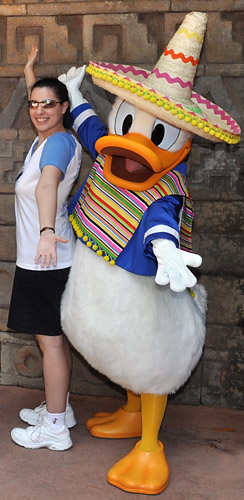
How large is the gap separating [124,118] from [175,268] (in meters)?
0.68

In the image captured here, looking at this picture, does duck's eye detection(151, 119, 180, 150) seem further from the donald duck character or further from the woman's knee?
the woman's knee

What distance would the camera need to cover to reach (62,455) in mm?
2555

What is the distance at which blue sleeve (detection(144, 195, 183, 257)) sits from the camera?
6.82 ft

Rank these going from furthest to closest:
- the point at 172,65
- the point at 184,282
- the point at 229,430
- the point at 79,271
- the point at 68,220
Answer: the point at 229,430, the point at 68,220, the point at 79,271, the point at 172,65, the point at 184,282

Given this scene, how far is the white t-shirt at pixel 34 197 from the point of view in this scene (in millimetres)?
2412

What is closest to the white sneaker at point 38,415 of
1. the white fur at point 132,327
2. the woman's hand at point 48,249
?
the white fur at point 132,327

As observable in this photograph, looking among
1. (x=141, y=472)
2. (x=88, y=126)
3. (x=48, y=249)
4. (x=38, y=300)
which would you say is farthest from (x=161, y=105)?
(x=141, y=472)

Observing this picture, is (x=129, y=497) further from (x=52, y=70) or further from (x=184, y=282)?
(x=52, y=70)

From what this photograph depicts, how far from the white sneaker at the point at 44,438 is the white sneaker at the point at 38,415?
0.37 ft

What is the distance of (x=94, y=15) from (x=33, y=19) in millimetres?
305

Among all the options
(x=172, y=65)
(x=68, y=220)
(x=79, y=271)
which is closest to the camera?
(x=172, y=65)

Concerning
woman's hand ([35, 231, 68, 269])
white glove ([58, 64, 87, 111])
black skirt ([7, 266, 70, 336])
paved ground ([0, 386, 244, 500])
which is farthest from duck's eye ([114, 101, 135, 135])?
paved ground ([0, 386, 244, 500])

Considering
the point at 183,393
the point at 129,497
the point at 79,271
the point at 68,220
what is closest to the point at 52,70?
the point at 68,220

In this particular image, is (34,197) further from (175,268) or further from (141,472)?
(141,472)
